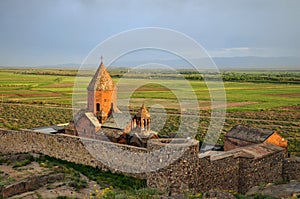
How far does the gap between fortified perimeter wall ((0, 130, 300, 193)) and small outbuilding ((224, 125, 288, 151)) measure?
1191mm

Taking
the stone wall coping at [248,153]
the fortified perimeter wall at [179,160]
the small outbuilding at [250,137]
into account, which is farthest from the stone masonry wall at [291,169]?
the small outbuilding at [250,137]

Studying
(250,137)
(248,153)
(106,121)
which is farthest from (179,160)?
(106,121)

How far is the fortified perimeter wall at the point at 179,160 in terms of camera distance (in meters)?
7.71

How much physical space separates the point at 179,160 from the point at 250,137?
7.70 meters

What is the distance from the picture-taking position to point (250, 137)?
14234 mm

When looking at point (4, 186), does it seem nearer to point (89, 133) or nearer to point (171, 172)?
point (171, 172)

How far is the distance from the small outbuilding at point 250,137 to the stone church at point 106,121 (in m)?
3.96

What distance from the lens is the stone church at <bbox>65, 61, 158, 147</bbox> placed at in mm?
13500

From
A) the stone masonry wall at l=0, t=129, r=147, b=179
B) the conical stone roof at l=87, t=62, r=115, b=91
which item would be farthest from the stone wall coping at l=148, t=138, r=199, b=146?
the conical stone roof at l=87, t=62, r=115, b=91

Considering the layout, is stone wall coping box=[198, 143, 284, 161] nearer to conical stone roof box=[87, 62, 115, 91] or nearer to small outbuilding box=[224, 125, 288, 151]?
small outbuilding box=[224, 125, 288, 151]

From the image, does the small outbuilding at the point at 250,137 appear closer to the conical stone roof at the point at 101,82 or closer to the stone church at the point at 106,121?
the stone church at the point at 106,121

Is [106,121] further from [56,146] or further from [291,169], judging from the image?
[291,169]

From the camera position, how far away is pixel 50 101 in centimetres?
4388

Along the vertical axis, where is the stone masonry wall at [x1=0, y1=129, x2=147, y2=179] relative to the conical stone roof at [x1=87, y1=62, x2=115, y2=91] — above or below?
below
